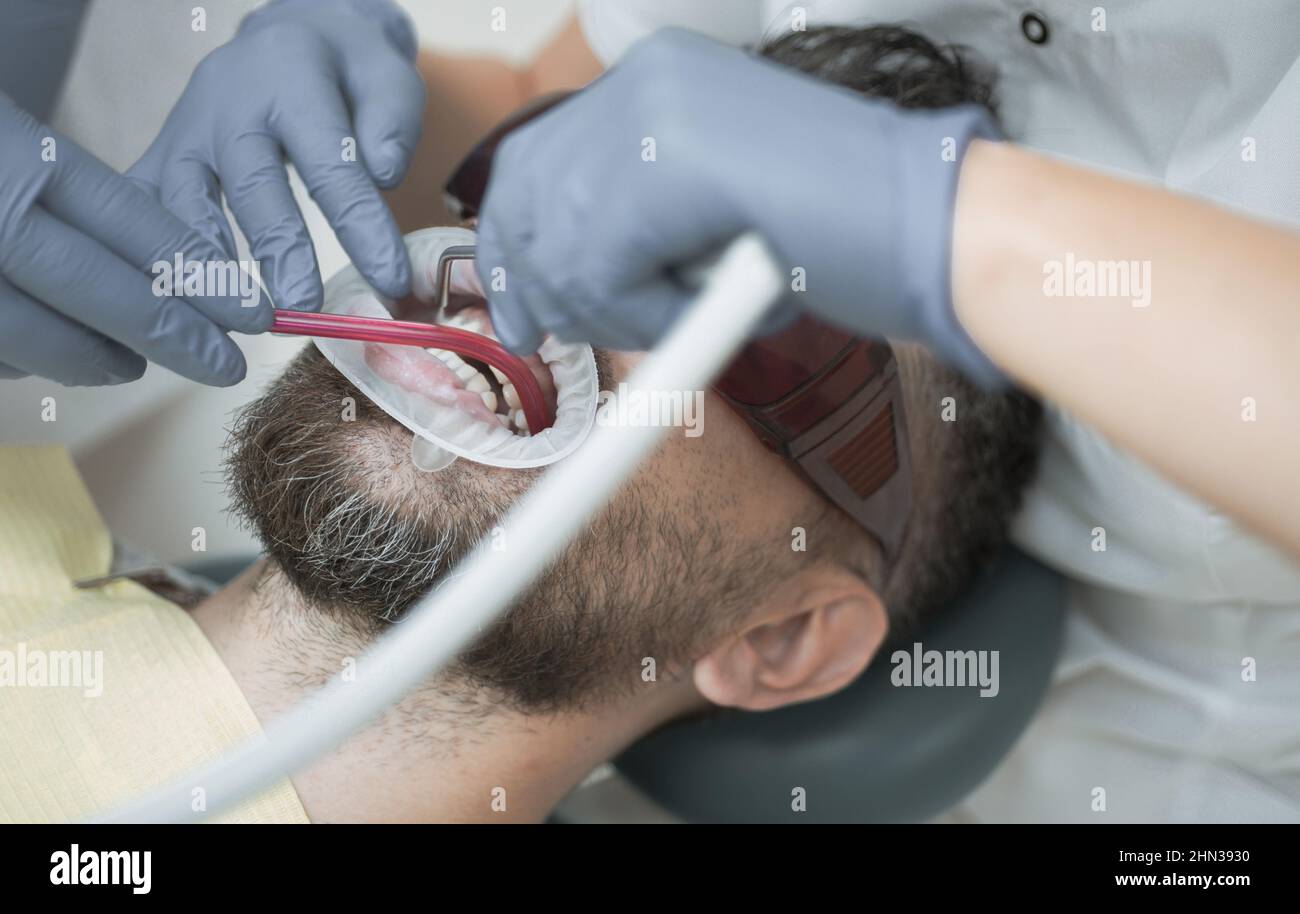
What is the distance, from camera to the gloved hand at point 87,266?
959 millimetres

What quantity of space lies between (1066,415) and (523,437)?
66 cm

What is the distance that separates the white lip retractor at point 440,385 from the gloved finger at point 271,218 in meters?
0.05

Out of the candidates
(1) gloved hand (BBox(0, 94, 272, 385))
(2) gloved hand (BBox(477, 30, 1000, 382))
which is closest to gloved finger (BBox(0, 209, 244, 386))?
(1) gloved hand (BBox(0, 94, 272, 385))

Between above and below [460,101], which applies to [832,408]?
below

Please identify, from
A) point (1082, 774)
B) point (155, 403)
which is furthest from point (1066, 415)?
point (155, 403)

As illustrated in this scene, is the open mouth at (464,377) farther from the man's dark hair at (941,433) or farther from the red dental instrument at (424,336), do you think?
the man's dark hair at (941,433)

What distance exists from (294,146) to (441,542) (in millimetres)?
448

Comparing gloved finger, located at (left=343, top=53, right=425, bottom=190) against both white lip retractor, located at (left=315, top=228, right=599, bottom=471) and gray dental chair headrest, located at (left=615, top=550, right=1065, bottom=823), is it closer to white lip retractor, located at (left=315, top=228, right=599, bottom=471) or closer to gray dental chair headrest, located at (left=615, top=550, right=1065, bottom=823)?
white lip retractor, located at (left=315, top=228, right=599, bottom=471)

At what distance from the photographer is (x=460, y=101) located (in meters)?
1.69

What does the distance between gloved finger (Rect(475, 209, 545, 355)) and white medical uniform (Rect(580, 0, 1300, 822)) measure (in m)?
0.66

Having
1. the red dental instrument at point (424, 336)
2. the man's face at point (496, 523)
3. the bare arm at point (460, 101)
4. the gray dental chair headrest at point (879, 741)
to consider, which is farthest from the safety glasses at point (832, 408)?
the bare arm at point (460, 101)

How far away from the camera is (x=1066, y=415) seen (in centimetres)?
127

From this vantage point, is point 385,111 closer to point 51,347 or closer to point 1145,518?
point 51,347

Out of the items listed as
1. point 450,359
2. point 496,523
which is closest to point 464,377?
point 450,359
